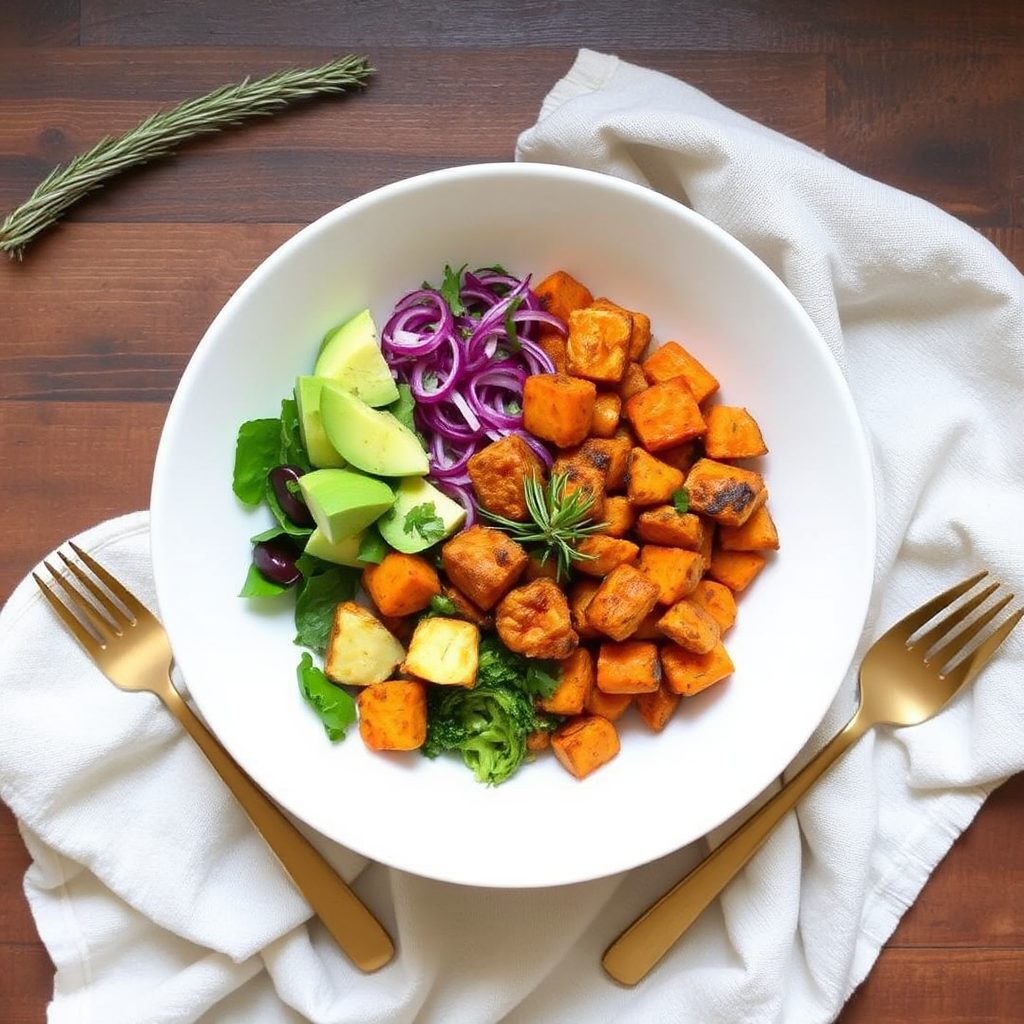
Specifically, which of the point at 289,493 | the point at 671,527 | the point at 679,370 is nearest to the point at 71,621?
the point at 289,493

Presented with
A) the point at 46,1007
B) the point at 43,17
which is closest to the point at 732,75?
the point at 43,17

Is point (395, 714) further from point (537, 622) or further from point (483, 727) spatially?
point (537, 622)

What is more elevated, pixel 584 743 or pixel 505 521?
pixel 505 521

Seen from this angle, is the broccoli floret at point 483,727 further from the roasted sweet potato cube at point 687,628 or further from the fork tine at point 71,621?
the fork tine at point 71,621

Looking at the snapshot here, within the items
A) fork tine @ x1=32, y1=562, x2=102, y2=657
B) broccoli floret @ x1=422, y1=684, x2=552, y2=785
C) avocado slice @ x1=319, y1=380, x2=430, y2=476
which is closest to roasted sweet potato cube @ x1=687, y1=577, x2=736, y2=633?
broccoli floret @ x1=422, y1=684, x2=552, y2=785

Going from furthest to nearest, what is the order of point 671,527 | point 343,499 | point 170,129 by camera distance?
point 170,129, point 671,527, point 343,499

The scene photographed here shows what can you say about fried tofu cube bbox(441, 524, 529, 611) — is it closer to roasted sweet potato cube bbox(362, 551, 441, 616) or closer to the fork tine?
roasted sweet potato cube bbox(362, 551, 441, 616)
